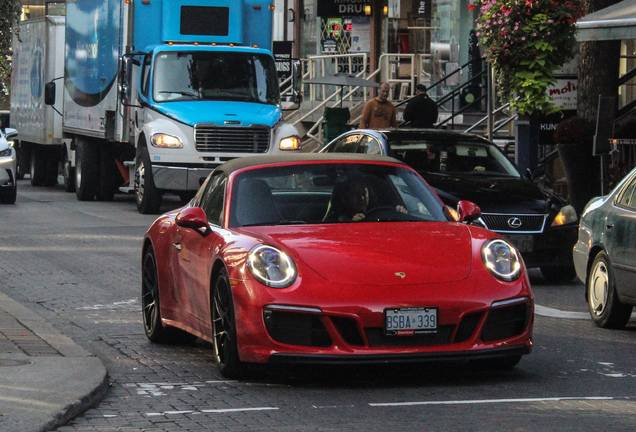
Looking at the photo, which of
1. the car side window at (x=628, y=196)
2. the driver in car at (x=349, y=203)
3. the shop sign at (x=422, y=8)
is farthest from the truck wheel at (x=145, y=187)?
the driver in car at (x=349, y=203)

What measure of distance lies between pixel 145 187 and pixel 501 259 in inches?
603

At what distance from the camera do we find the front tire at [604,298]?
1059 centimetres

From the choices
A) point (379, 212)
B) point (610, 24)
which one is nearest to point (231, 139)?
point (610, 24)

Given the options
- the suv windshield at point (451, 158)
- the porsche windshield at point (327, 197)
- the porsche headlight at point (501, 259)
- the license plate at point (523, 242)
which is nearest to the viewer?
the porsche headlight at point (501, 259)

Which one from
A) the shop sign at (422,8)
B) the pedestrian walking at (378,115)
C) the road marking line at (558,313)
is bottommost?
the road marking line at (558,313)

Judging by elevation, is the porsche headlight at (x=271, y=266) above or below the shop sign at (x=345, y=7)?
below

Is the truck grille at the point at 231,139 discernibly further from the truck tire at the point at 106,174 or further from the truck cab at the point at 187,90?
the truck tire at the point at 106,174

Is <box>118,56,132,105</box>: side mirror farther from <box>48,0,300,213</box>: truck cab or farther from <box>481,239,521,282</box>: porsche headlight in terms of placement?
<box>481,239,521,282</box>: porsche headlight

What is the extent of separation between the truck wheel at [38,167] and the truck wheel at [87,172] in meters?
6.47

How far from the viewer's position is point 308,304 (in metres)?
7.60

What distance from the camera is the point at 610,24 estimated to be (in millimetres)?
17469

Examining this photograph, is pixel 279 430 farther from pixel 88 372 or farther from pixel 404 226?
pixel 404 226

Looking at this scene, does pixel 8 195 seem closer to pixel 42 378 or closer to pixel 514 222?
pixel 514 222

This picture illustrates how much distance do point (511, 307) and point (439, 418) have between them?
124 centimetres
